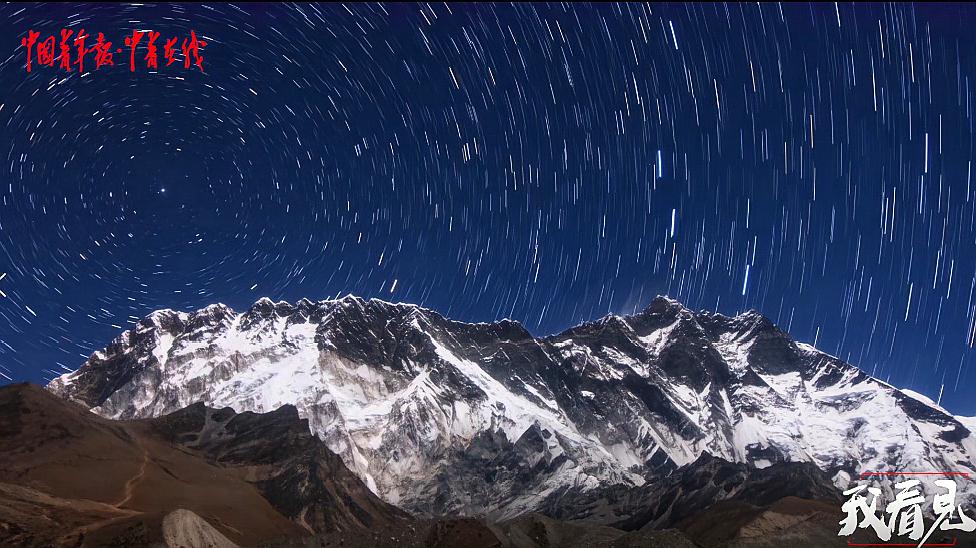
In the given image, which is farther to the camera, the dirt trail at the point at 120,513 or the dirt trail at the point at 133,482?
the dirt trail at the point at 133,482

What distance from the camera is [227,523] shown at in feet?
347

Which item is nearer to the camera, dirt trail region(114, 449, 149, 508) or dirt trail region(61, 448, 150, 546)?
dirt trail region(61, 448, 150, 546)

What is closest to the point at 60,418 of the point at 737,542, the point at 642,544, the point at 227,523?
the point at 227,523

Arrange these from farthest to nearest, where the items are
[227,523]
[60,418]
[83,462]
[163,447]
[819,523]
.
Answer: [163,447] < [60,418] < [83,462] < [227,523] < [819,523]

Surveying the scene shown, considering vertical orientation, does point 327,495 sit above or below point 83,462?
below

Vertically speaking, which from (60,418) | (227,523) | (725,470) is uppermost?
(60,418)

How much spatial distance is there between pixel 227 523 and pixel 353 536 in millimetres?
36085

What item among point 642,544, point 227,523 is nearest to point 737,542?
point 642,544

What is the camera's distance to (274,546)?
80.1 metres

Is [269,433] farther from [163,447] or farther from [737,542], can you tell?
[737,542]

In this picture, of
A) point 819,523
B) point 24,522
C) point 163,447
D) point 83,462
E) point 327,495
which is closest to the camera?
point 24,522

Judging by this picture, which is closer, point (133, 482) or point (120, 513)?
point (120, 513)

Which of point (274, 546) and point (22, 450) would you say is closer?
point (274, 546)

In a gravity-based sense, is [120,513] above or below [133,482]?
below
